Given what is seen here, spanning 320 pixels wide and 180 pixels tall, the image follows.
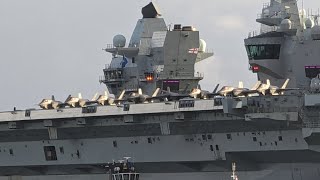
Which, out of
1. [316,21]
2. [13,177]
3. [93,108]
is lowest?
[13,177]

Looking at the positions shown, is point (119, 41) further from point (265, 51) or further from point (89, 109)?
point (89, 109)

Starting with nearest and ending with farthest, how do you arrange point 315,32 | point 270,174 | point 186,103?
point 186,103 < point 270,174 < point 315,32

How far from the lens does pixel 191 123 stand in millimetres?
37812

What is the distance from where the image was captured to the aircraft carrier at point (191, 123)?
118 ft

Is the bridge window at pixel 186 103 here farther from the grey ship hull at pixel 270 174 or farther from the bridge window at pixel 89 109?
the bridge window at pixel 89 109

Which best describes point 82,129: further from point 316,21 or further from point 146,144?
point 316,21

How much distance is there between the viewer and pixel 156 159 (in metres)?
39.4

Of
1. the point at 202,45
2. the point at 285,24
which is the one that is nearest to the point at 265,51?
the point at 285,24

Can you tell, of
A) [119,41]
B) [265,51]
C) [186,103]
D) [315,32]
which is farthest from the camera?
[119,41]

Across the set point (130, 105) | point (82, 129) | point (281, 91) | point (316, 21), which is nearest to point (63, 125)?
point (82, 129)

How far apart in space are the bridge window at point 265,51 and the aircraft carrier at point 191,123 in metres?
0.04

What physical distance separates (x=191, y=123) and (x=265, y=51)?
7.09 meters

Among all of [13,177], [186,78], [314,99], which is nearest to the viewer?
[314,99]

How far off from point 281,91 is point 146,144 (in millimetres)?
5677
